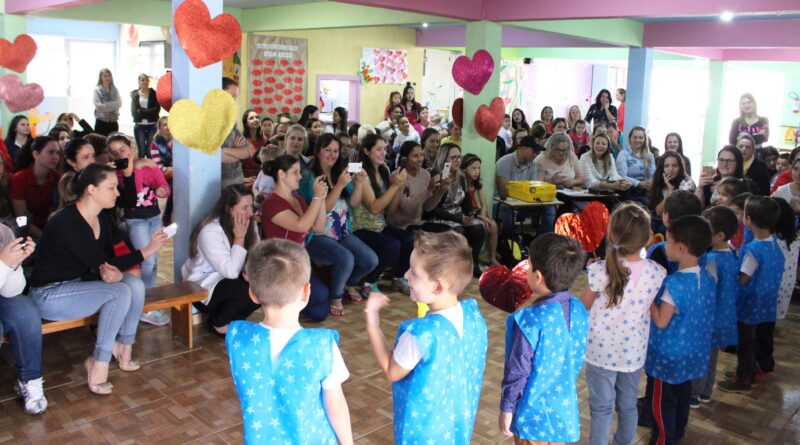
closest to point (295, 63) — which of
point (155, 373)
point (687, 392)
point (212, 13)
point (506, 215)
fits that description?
point (506, 215)

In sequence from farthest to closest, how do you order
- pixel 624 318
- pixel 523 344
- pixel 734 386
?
A: 1. pixel 734 386
2. pixel 624 318
3. pixel 523 344

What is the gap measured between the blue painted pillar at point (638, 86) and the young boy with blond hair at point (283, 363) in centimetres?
856

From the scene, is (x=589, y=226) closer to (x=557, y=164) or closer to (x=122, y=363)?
(x=122, y=363)

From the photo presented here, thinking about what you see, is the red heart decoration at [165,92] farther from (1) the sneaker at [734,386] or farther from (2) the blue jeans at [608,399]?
(1) the sneaker at [734,386]

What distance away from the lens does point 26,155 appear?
4570 mm

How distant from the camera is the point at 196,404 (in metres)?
3.53

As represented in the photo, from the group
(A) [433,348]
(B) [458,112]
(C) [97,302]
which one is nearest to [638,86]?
(B) [458,112]

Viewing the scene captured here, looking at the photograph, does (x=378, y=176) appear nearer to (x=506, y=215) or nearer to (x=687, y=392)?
(x=506, y=215)

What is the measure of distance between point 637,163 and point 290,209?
13.8 feet

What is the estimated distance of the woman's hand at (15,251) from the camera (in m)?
3.00

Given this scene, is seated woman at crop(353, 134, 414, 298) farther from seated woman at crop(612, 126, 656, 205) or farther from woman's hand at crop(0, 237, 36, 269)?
seated woman at crop(612, 126, 656, 205)

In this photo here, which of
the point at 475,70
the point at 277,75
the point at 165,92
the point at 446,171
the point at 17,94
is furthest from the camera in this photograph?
the point at 277,75

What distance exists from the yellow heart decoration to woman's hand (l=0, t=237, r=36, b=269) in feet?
4.82

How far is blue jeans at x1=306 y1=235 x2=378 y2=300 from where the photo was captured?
16.3 ft
